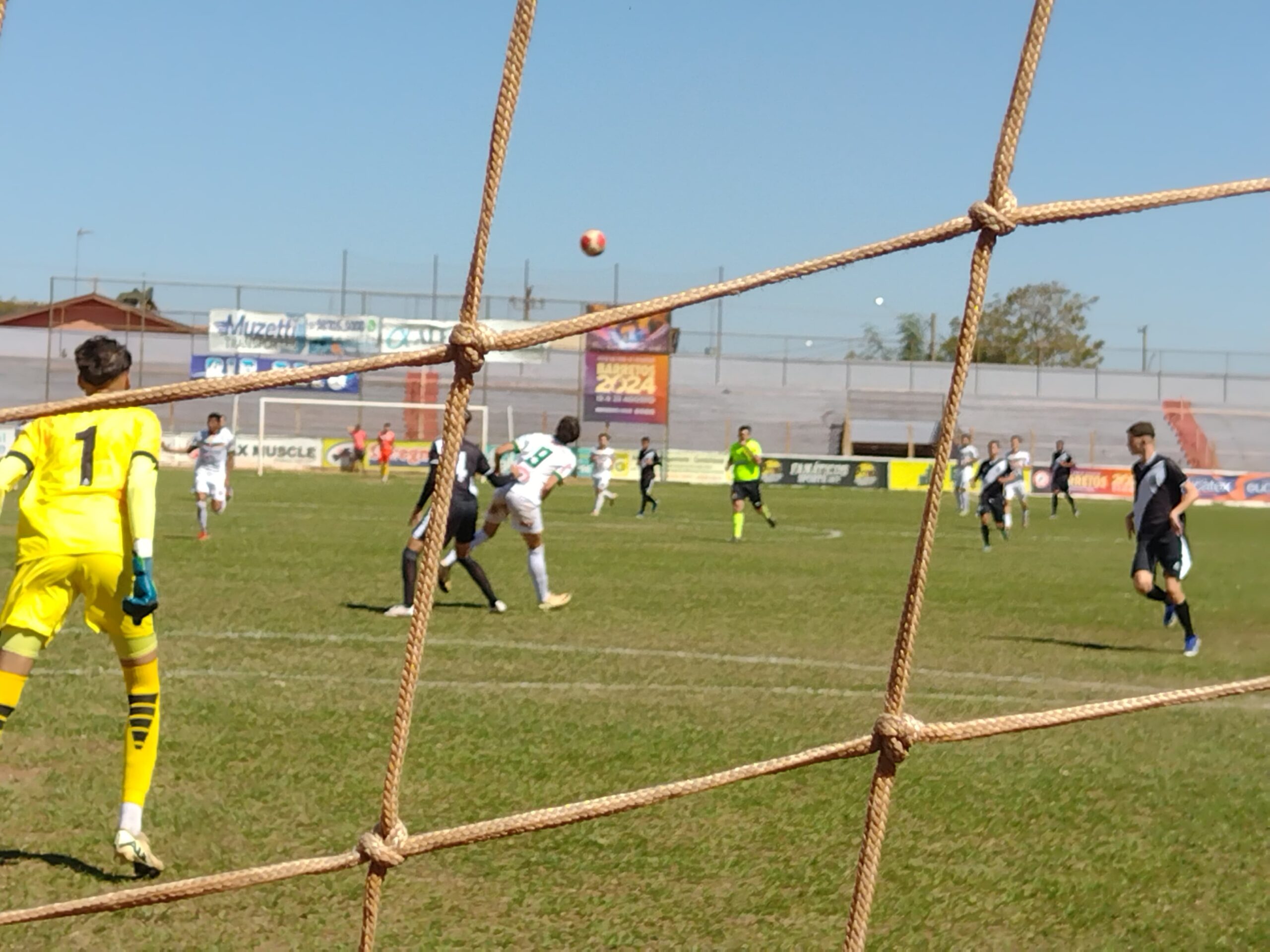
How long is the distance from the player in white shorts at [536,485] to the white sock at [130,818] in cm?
828

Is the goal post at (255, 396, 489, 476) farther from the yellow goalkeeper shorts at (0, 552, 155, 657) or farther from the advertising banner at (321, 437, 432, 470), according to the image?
the yellow goalkeeper shorts at (0, 552, 155, 657)

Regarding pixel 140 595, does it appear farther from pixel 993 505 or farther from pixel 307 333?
pixel 307 333

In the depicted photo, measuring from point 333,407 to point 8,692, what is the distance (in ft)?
172

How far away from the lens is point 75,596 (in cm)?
559

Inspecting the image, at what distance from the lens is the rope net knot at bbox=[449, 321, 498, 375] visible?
9.83ft

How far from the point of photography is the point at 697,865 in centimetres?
578

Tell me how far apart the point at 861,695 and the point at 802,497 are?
3215 cm

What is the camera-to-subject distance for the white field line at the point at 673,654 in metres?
10.5

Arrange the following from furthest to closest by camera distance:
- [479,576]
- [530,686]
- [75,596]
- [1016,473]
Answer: [1016,473], [479,576], [530,686], [75,596]

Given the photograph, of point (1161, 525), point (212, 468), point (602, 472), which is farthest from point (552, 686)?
point (602, 472)

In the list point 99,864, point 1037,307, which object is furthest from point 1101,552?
point 1037,307

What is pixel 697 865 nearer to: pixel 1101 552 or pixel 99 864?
pixel 99 864

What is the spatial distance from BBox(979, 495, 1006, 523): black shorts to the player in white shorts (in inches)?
448

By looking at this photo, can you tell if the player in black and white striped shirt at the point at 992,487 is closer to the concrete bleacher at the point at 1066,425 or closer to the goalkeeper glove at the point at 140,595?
the goalkeeper glove at the point at 140,595
